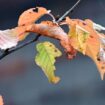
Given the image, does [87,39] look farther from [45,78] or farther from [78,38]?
[45,78]

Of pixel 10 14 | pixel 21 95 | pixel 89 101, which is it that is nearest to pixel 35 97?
pixel 21 95

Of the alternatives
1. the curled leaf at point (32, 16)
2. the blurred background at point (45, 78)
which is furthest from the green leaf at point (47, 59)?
the blurred background at point (45, 78)

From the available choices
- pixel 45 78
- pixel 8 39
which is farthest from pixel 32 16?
pixel 45 78

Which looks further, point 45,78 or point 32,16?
point 45,78

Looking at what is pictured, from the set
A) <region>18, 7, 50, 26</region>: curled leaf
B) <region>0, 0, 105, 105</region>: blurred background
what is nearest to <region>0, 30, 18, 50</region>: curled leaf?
<region>18, 7, 50, 26</region>: curled leaf

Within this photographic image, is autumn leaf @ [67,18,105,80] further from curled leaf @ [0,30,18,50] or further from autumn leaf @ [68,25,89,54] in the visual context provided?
curled leaf @ [0,30,18,50]

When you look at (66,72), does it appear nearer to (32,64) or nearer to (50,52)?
(32,64)

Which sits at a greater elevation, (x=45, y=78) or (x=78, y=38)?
(x=45, y=78)
